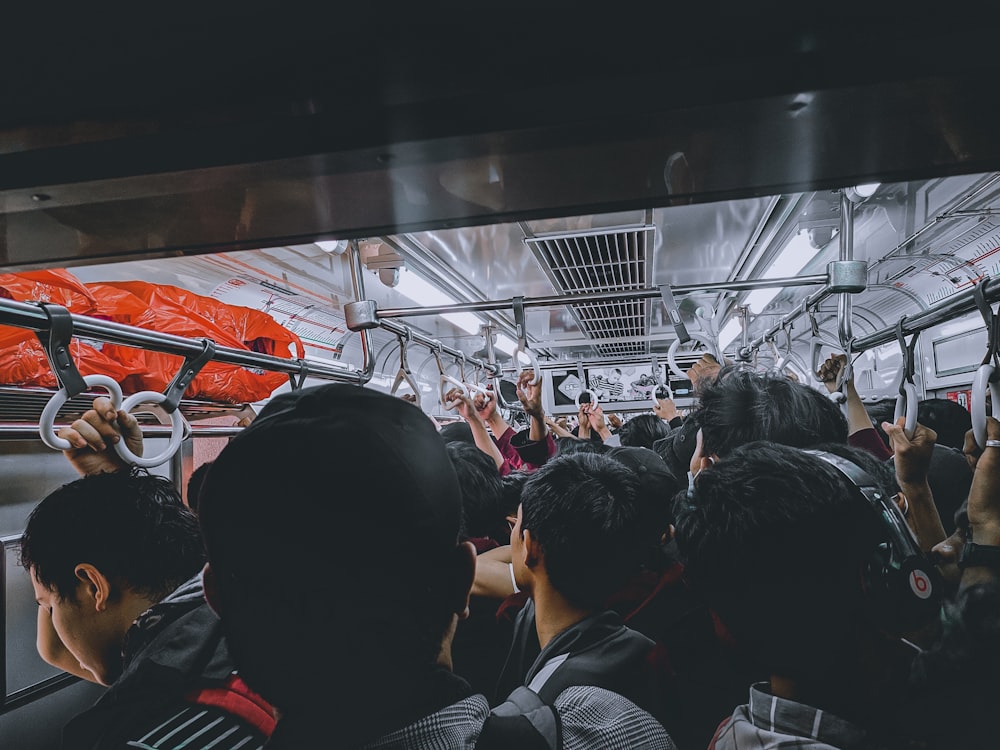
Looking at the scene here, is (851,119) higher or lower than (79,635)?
higher

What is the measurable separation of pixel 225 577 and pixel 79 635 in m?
1.18

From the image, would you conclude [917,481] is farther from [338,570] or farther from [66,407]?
[66,407]

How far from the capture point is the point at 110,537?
4.93ft

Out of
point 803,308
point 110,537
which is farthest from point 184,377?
point 803,308

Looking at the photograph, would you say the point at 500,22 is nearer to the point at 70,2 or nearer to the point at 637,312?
the point at 70,2

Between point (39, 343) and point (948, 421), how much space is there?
4.00 metres

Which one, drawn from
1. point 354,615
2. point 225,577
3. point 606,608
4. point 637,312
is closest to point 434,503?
point 354,615

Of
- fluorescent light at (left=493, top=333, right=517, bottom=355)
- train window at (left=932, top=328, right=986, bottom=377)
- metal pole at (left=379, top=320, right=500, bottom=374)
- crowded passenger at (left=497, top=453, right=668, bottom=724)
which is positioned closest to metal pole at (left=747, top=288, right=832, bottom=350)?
crowded passenger at (left=497, top=453, right=668, bottom=724)

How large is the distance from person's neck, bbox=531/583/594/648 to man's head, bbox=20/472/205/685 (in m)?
1.02

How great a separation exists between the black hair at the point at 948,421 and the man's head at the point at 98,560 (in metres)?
3.48

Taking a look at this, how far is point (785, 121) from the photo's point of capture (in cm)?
71

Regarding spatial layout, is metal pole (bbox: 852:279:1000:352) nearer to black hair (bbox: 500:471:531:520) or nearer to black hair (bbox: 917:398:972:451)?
black hair (bbox: 500:471:531:520)

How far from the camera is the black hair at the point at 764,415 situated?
1.87 metres

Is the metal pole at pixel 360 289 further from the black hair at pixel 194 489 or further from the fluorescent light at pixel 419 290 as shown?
the fluorescent light at pixel 419 290
